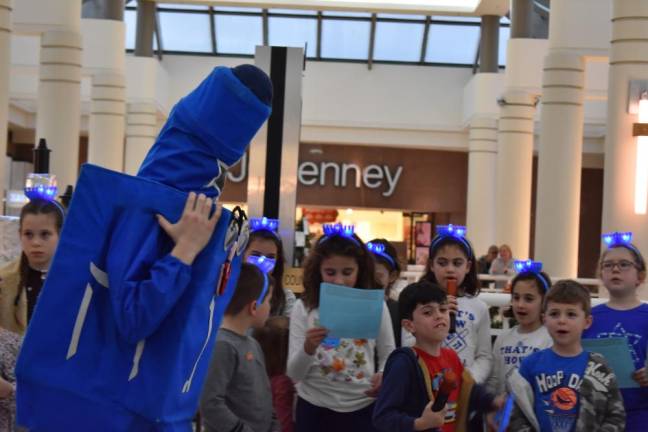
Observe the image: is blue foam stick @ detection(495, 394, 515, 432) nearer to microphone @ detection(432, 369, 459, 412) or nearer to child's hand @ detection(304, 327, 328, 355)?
microphone @ detection(432, 369, 459, 412)

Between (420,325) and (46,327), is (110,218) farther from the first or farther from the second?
(420,325)

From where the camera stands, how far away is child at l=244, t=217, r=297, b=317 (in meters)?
5.82

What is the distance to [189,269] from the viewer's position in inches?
103

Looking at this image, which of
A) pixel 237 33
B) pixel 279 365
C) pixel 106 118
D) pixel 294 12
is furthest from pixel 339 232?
pixel 237 33

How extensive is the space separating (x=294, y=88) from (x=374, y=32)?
2020cm

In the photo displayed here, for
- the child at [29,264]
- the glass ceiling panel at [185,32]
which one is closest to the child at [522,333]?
the child at [29,264]

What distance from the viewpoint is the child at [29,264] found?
154 inches

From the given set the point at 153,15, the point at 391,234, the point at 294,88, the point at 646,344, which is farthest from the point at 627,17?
the point at 391,234

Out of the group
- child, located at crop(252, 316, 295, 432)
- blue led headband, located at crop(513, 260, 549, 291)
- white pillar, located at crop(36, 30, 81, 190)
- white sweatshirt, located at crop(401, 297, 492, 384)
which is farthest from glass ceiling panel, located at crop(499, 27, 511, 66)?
child, located at crop(252, 316, 295, 432)

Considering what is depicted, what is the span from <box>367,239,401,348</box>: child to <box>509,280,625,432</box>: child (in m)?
1.08

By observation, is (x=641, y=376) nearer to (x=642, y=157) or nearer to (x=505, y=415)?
(x=505, y=415)

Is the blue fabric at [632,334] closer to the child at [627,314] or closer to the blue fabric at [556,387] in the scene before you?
the child at [627,314]

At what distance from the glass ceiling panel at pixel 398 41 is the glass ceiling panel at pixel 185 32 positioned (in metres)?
4.42

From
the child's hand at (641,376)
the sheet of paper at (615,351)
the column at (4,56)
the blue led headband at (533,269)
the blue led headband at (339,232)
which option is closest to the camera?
the sheet of paper at (615,351)
